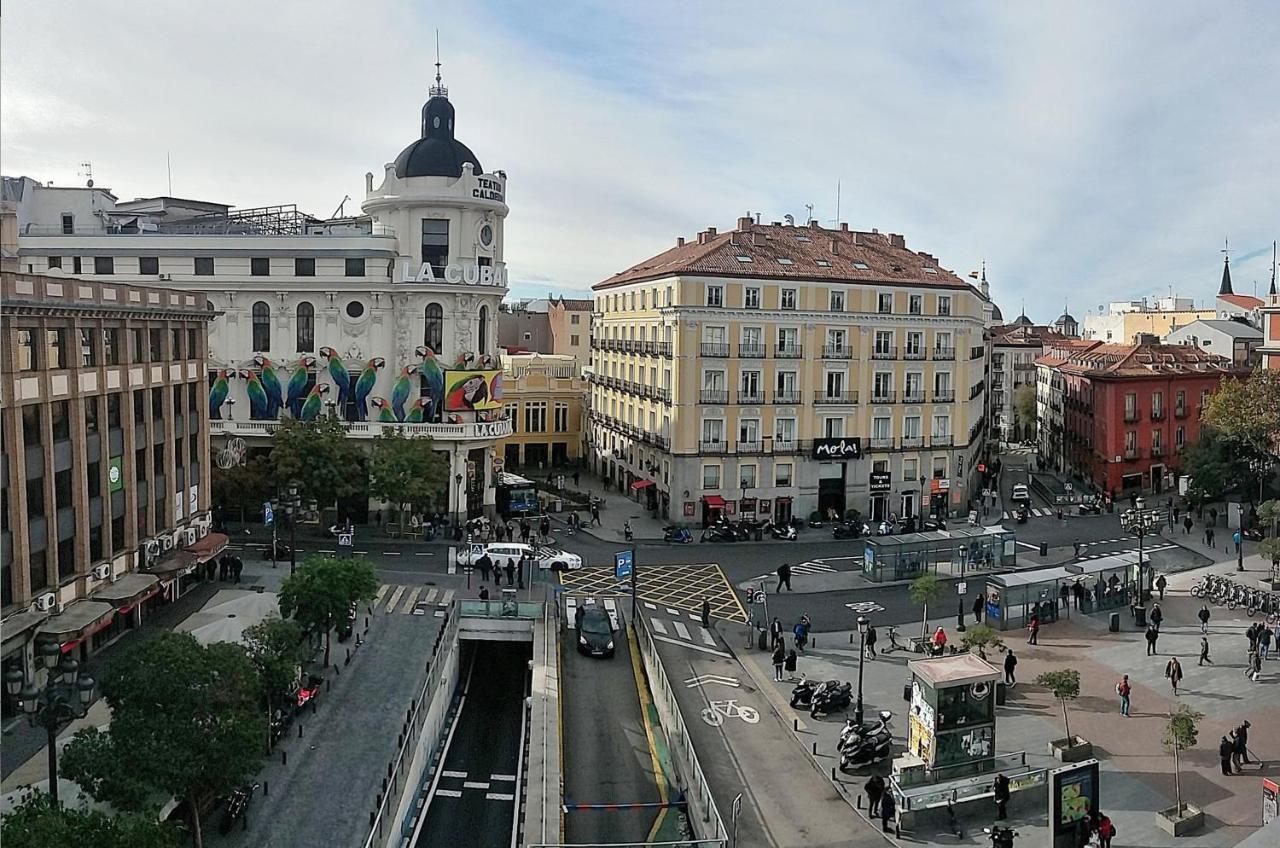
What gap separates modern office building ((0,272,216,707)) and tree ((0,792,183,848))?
11914mm

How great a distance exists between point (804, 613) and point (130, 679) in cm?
2814

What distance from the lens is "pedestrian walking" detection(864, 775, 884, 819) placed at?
2627 cm

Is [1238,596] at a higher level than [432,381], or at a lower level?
lower

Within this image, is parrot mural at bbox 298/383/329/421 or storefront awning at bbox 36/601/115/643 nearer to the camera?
storefront awning at bbox 36/601/115/643

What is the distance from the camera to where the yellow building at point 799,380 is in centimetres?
6259

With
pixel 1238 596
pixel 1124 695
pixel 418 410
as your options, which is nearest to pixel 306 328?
pixel 418 410

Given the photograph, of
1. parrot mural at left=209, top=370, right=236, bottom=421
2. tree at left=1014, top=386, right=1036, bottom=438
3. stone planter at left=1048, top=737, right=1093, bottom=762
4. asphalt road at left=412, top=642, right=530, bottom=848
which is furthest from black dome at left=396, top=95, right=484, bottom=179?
tree at left=1014, top=386, right=1036, bottom=438

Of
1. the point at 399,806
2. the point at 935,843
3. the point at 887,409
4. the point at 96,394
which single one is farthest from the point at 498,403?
the point at 935,843

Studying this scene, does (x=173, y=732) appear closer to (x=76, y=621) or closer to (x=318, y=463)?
(x=76, y=621)

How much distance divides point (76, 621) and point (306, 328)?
3055 centimetres

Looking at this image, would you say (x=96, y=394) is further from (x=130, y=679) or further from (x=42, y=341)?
(x=130, y=679)

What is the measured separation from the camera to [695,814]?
26047 millimetres

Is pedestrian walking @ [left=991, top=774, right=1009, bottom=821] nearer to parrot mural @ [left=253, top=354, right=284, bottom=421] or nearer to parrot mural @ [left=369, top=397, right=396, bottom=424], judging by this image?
parrot mural @ [left=369, top=397, right=396, bottom=424]

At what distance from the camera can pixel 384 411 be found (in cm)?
6131
